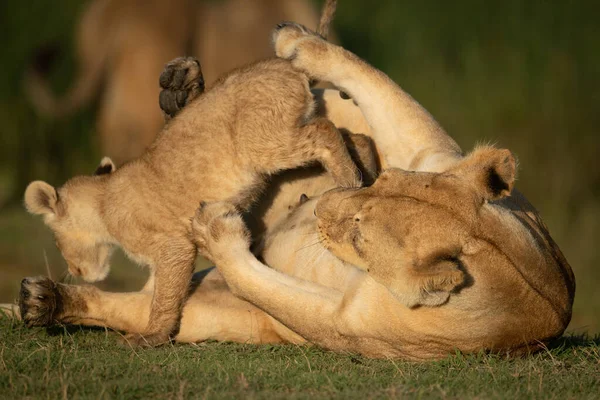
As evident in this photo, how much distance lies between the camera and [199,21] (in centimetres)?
1067

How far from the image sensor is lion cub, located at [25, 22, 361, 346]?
5012 mm

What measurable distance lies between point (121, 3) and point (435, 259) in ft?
23.9

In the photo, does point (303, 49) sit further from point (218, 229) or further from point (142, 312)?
point (142, 312)

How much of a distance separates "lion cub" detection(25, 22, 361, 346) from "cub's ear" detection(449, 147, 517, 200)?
3.12 ft

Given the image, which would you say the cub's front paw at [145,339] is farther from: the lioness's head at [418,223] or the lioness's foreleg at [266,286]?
the lioness's head at [418,223]

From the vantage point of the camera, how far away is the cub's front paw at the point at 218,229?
15.8ft

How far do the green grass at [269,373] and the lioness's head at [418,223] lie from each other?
37cm

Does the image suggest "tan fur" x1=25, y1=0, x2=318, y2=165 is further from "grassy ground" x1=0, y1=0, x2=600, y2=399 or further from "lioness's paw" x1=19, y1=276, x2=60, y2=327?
"lioness's paw" x1=19, y1=276, x2=60, y2=327

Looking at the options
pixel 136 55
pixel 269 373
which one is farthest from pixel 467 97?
pixel 269 373

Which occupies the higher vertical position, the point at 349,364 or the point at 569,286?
the point at 569,286

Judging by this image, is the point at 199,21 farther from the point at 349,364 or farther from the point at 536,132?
the point at 349,364

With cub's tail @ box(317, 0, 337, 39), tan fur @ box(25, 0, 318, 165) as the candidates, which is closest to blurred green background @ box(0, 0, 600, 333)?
tan fur @ box(25, 0, 318, 165)

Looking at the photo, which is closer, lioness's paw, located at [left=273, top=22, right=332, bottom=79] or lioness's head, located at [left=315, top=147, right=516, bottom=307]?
lioness's head, located at [left=315, top=147, right=516, bottom=307]

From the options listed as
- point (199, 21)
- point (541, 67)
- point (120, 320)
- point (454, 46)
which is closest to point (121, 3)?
point (199, 21)
